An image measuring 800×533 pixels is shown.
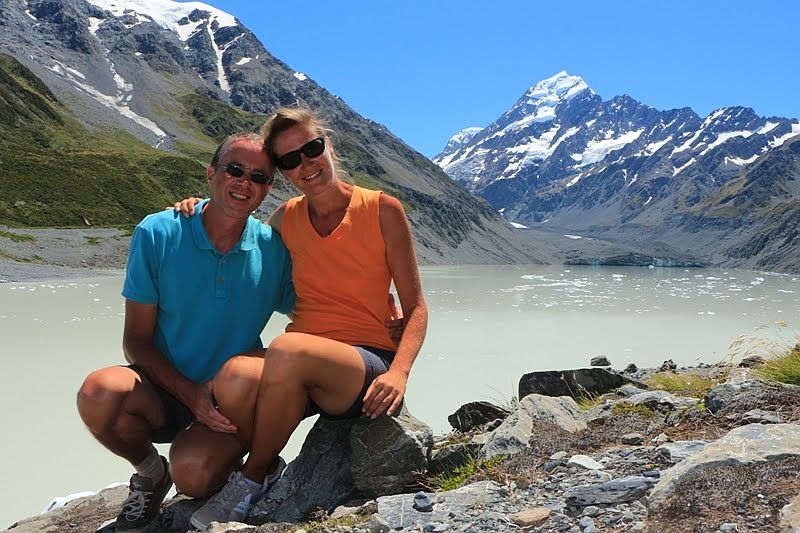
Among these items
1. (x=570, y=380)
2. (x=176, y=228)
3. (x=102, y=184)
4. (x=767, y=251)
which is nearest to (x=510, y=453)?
(x=176, y=228)

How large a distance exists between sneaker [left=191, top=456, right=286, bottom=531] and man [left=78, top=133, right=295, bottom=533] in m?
0.21

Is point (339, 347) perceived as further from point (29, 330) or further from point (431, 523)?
point (29, 330)

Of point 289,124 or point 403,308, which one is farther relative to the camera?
point 403,308

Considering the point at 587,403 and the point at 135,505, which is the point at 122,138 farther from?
the point at 135,505

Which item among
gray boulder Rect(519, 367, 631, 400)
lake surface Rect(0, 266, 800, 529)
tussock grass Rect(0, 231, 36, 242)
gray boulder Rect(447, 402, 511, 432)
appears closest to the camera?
gray boulder Rect(447, 402, 511, 432)

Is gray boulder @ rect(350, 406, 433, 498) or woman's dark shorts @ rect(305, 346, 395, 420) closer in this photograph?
woman's dark shorts @ rect(305, 346, 395, 420)

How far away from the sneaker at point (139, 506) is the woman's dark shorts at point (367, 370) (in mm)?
1274

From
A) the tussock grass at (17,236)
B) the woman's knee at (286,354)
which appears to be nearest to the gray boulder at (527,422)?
the woman's knee at (286,354)

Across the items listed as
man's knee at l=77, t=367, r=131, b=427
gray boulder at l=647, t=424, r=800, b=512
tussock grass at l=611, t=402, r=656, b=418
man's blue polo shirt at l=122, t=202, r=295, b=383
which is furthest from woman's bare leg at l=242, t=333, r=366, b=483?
tussock grass at l=611, t=402, r=656, b=418

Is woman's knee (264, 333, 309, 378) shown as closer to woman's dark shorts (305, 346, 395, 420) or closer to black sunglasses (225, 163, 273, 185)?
woman's dark shorts (305, 346, 395, 420)

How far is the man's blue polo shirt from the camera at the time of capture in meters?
4.31

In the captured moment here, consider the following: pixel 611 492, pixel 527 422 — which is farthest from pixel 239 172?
pixel 611 492

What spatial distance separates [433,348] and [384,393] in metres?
16.0

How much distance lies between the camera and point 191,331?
438cm
